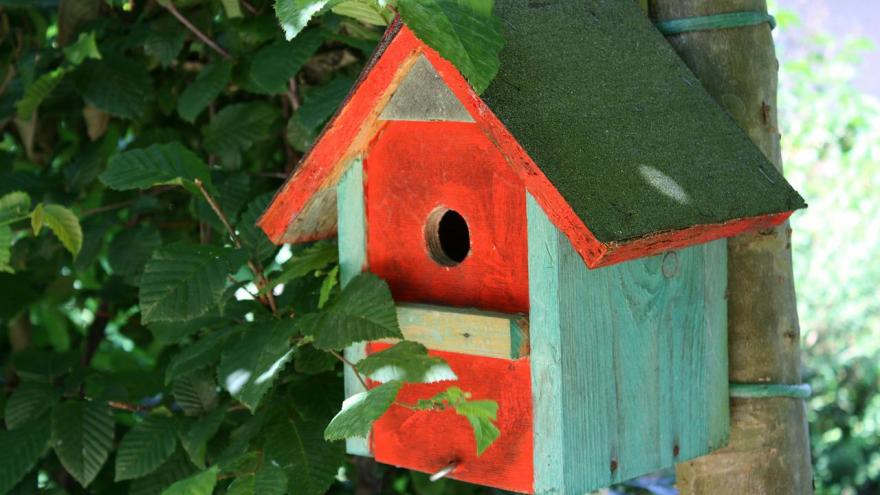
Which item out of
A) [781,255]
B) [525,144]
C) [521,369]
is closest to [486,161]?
[525,144]

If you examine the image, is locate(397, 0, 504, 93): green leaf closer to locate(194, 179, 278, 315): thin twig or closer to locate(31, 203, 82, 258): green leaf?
locate(194, 179, 278, 315): thin twig

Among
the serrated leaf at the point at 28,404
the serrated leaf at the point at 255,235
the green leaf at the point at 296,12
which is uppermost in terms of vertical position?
the green leaf at the point at 296,12

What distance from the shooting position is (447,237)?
1.84 metres

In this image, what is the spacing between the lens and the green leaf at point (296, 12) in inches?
54.7

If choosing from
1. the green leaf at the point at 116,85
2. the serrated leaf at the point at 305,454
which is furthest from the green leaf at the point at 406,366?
the green leaf at the point at 116,85

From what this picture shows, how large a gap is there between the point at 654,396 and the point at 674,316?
12cm

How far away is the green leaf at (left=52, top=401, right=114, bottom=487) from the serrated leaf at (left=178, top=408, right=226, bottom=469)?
0.59ft

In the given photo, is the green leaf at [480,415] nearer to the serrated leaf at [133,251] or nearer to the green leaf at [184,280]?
the green leaf at [184,280]

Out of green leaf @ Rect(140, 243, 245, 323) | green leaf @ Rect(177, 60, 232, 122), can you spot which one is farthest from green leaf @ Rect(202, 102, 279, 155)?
green leaf @ Rect(140, 243, 245, 323)

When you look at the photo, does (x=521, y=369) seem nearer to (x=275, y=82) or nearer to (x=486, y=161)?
(x=486, y=161)

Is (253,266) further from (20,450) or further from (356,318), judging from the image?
(20,450)

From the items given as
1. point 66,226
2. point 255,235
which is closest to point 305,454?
point 255,235

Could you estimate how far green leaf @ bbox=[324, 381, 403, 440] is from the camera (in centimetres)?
147

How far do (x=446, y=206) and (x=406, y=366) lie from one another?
0.23 meters
